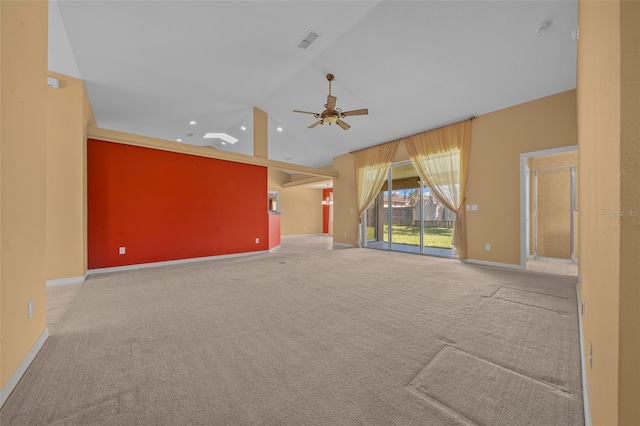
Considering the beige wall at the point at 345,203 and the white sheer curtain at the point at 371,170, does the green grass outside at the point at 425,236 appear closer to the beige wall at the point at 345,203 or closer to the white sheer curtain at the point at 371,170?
the white sheer curtain at the point at 371,170

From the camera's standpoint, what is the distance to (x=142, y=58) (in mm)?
4000

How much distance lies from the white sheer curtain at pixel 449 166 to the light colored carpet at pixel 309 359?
7.15ft

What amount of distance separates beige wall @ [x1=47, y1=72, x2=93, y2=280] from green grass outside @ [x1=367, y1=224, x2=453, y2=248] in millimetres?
6766

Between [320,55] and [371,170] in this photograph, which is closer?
[320,55]

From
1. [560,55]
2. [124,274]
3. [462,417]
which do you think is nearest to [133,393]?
[462,417]

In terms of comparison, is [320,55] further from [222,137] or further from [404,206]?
[222,137]

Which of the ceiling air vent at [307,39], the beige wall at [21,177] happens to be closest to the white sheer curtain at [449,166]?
the ceiling air vent at [307,39]

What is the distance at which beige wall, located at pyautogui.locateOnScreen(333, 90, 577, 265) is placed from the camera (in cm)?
418

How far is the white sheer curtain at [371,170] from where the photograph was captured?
6742mm

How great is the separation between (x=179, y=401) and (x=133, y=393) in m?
0.30

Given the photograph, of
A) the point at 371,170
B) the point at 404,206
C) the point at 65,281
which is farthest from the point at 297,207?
the point at 65,281

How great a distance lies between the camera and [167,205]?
5062 mm

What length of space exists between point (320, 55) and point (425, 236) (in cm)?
483

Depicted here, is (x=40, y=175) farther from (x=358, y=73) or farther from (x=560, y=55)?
(x=560, y=55)
